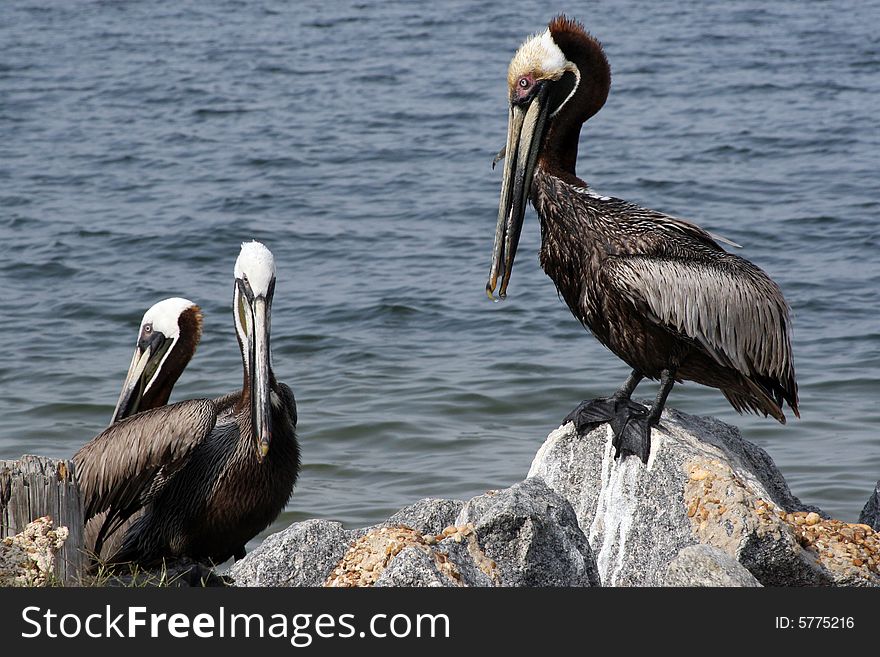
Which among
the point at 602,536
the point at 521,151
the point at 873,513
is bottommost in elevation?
the point at 873,513

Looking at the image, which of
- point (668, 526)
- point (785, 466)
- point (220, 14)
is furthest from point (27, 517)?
point (220, 14)

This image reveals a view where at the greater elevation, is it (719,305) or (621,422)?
(719,305)

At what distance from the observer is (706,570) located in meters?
3.64

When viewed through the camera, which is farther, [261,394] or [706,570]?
[261,394]

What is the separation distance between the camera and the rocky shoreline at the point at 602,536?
12.4ft

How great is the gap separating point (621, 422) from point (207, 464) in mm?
1546

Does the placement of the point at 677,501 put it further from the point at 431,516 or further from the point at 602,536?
the point at 431,516

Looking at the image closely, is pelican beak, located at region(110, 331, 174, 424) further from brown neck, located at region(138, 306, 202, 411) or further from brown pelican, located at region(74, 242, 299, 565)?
brown pelican, located at region(74, 242, 299, 565)

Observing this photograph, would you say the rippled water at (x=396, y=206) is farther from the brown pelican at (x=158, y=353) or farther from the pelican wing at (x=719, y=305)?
the pelican wing at (x=719, y=305)

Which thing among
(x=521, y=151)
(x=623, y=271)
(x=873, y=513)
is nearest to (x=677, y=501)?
(x=623, y=271)

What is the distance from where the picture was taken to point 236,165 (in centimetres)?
1367

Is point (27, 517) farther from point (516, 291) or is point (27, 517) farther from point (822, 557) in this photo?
point (516, 291)

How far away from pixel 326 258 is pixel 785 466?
4972mm

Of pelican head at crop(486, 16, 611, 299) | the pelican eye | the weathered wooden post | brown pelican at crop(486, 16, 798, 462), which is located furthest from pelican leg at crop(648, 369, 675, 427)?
the weathered wooden post
